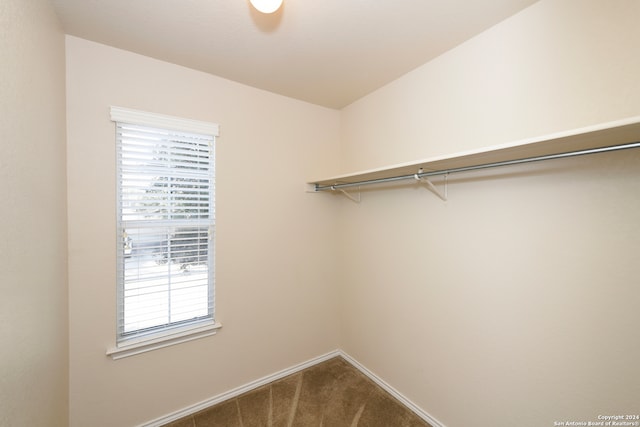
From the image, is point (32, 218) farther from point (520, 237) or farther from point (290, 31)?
point (520, 237)

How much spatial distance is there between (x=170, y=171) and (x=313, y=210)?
4.08 feet

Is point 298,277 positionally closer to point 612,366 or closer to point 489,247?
point 489,247

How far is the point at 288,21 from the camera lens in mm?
1421

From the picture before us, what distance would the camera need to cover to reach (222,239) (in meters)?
1.99

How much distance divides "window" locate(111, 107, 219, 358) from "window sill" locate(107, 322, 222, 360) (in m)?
0.02

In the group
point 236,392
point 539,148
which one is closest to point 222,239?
point 236,392

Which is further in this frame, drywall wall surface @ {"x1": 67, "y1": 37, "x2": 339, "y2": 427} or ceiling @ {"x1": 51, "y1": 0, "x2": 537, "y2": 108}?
drywall wall surface @ {"x1": 67, "y1": 37, "x2": 339, "y2": 427}

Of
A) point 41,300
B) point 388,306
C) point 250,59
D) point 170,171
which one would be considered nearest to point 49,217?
point 41,300

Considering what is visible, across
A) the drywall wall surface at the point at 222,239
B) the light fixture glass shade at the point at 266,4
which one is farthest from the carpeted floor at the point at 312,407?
the light fixture glass shade at the point at 266,4

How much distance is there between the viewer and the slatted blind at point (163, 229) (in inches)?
65.8

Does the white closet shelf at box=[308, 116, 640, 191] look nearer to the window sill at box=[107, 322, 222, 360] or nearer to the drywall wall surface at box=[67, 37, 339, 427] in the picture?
the drywall wall surface at box=[67, 37, 339, 427]

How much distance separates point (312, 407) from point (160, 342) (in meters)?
1.22

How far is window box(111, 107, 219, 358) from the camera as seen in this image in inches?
65.7

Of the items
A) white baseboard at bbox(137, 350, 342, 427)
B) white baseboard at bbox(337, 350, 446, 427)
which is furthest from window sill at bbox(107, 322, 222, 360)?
white baseboard at bbox(337, 350, 446, 427)
